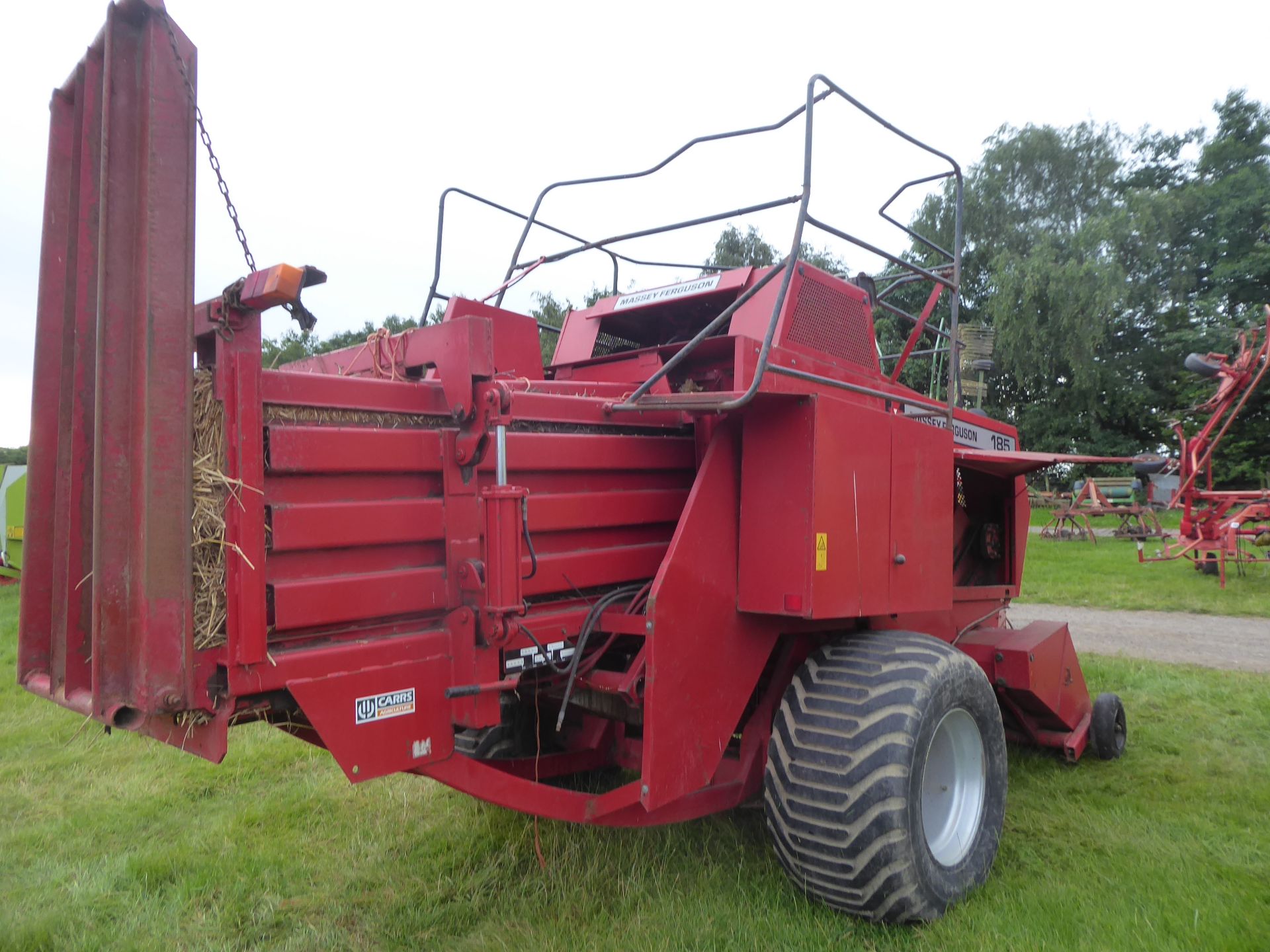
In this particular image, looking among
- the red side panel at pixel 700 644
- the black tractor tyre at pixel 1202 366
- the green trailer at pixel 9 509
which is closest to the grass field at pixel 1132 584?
the black tractor tyre at pixel 1202 366

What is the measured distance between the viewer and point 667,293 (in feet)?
13.9

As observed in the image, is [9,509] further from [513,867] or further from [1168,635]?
[1168,635]

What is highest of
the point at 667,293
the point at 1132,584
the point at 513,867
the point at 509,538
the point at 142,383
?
the point at 667,293

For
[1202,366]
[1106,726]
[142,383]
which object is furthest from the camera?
[1202,366]

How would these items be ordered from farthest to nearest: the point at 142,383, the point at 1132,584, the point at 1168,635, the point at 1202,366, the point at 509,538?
the point at 1202,366 < the point at 1132,584 < the point at 1168,635 < the point at 509,538 < the point at 142,383

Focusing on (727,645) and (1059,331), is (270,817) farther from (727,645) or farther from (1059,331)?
(1059,331)

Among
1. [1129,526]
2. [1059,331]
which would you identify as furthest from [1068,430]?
[1129,526]

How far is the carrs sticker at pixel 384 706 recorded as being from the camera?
8.22 feet

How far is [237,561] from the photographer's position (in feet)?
7.41

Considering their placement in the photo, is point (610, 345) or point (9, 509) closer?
point (610, 345)

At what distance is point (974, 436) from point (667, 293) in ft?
6.79

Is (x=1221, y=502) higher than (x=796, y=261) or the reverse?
the reverse

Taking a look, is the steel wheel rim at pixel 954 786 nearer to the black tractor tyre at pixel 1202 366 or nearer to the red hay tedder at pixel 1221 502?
the red hay tedder at pixel 1221 502

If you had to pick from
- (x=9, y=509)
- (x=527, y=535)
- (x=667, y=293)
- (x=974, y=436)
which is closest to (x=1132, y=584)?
(x=974, y=436)
